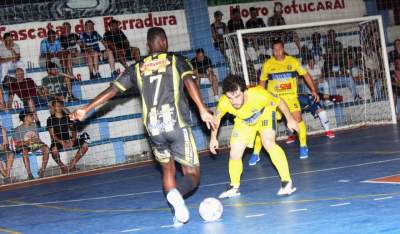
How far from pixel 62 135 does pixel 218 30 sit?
18.8 ft

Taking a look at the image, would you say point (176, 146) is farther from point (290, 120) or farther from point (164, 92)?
point (290, 120)

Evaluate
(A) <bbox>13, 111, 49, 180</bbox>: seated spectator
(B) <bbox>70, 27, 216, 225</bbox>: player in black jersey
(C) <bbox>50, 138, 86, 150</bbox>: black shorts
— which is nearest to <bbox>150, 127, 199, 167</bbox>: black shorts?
(B) <bbox>70, 27, 216, 225</bbox>: player in black jersey

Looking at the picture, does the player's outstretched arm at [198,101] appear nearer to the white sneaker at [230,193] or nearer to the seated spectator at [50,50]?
the white sneaker at [230,193]

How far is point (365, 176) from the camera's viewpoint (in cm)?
821

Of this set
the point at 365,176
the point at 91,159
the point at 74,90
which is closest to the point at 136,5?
the point at 74,90

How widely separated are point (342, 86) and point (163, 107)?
1329 cm

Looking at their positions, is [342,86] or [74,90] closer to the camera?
[74,90]

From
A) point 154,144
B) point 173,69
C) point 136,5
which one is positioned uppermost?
point 136,5

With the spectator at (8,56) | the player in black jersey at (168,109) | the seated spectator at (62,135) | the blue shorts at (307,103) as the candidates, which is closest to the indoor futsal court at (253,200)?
the player in black jersey at (168,109)

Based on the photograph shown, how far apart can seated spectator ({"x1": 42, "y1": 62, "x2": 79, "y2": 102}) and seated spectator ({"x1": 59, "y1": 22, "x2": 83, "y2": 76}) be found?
33 centimetres

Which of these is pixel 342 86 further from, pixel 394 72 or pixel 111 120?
pixel 111 120

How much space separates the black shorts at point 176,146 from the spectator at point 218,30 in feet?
37.6

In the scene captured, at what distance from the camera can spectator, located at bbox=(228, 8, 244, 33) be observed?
731 inches

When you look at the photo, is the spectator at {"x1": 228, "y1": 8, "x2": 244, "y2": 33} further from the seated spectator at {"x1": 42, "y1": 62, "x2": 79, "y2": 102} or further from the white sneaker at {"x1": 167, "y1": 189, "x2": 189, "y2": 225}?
the white sneaker at {"x1": 167, "y1": 189, "x2": 189, "y2": 225}
